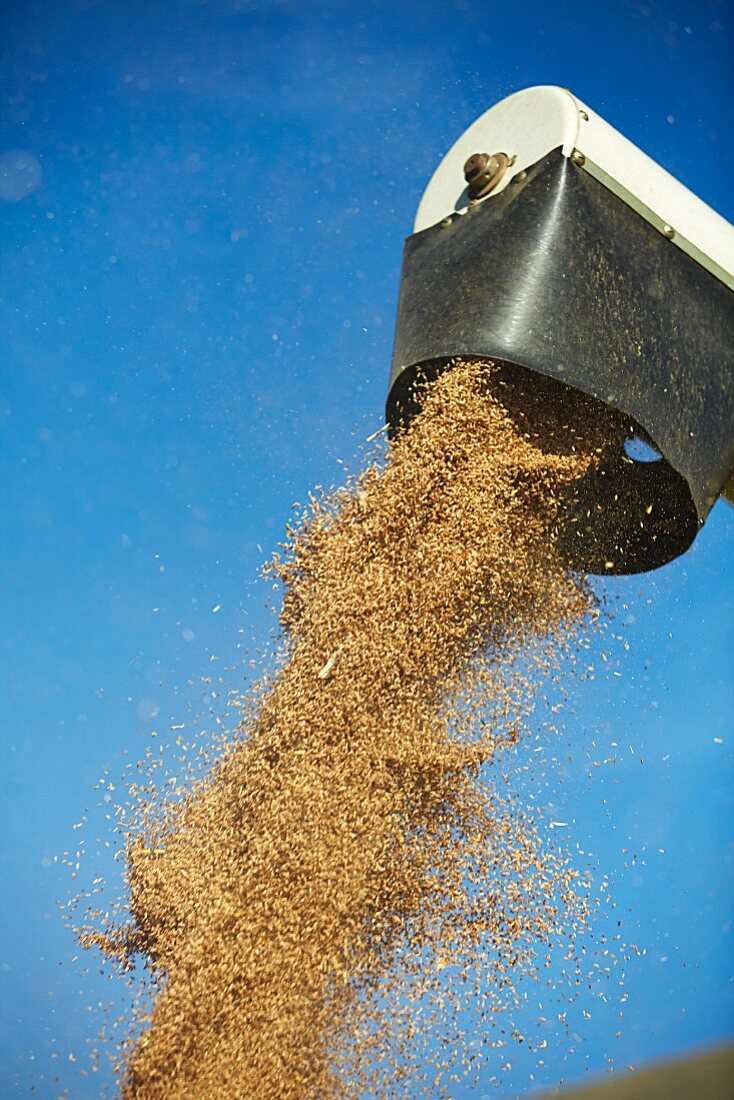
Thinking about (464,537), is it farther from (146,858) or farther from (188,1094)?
(188,1094)

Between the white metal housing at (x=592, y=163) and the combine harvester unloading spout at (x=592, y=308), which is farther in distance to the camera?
the white metal housing at (x=592, y=163)

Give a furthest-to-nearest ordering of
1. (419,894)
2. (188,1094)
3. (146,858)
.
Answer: (146,858) → (419,894) → (188,1094)

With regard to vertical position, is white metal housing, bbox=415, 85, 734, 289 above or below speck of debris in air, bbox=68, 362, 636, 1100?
above

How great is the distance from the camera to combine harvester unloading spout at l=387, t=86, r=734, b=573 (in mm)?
1735

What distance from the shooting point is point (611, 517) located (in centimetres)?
206

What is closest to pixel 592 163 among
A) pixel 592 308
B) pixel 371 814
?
pixel 592 308

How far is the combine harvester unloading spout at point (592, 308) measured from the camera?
5.69 feet

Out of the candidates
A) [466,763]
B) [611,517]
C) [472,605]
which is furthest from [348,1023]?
[611,517]

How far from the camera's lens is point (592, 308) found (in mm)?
1747

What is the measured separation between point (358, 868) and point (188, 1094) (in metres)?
0.54

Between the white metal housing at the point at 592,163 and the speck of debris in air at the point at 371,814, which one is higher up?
the white metal housing at the point at 592,163

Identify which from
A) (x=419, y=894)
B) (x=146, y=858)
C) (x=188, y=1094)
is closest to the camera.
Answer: (x=188, y=1094)

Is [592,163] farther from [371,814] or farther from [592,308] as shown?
[371,814]

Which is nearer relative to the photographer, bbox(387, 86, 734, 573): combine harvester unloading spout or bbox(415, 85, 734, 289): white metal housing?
bbox(387, 86, 734, 573): combine harvester unloading spout
